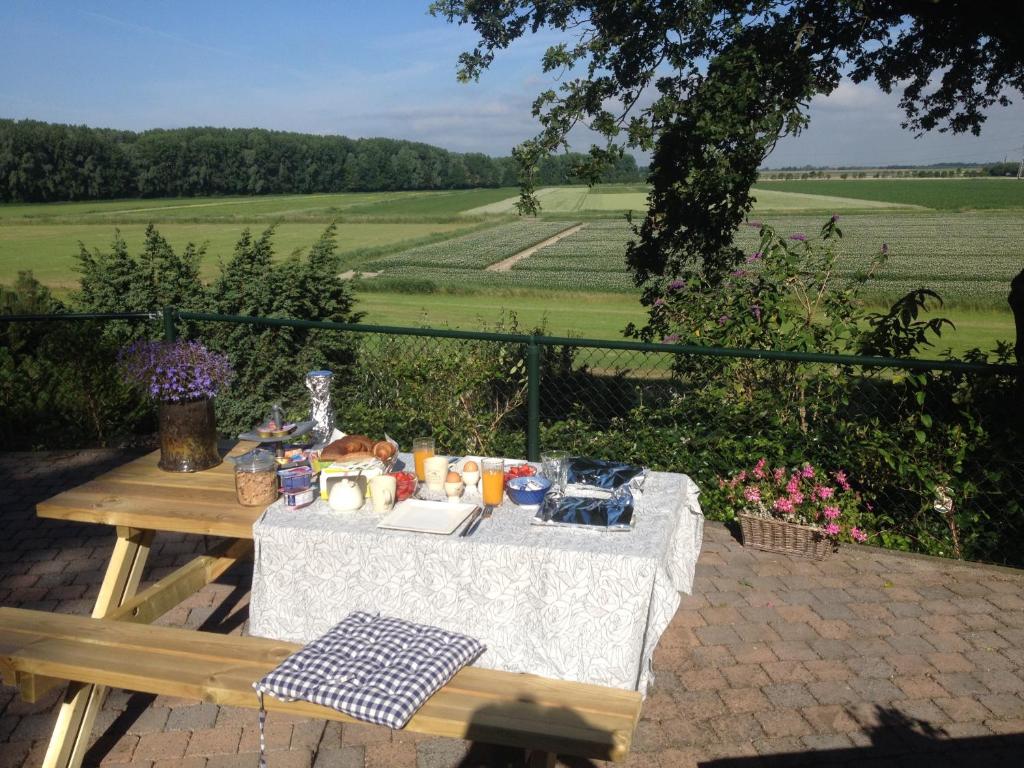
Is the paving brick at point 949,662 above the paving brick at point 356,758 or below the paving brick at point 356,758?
above

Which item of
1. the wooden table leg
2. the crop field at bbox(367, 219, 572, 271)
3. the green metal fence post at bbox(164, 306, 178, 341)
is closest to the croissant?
the wooden table leg

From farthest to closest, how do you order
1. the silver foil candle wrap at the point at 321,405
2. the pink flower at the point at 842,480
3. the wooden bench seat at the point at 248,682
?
the pink flower at the point at 842,480 → the silver foil candle wrap at the point at 321,405 → the wooden bench seat at the point at 248,682

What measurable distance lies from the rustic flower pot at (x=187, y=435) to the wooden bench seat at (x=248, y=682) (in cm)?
82

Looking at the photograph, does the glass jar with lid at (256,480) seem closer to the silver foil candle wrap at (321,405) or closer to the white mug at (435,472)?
the silver foil candle wrap at (321,405)

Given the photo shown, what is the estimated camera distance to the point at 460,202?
2921 inches

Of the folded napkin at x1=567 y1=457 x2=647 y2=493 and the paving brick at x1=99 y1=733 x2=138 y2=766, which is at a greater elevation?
the folded napkin at x1=567 y1=457 x2=647 y2=493

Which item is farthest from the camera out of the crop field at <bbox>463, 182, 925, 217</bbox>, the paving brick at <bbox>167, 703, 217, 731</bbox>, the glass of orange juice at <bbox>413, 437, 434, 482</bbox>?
the crop field at <bbox>463, 182, 925, 217</bbox>

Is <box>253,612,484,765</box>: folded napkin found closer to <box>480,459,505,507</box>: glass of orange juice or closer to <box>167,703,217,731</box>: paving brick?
<box>480,459,505,507</box>: glass of orange juice

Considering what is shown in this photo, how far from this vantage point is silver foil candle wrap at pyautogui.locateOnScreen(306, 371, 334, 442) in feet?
12.0

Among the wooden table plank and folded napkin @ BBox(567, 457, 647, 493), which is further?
folded napkin @ BBox(567, 457, 647, 493)

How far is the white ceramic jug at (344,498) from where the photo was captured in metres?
3.04

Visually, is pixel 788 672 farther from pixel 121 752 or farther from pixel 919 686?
pixel 121 752

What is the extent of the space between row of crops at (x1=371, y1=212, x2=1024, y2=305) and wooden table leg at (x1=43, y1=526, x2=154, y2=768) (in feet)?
67.4

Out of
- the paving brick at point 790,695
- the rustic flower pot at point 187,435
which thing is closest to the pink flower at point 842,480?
the paving brick at point 790,695
